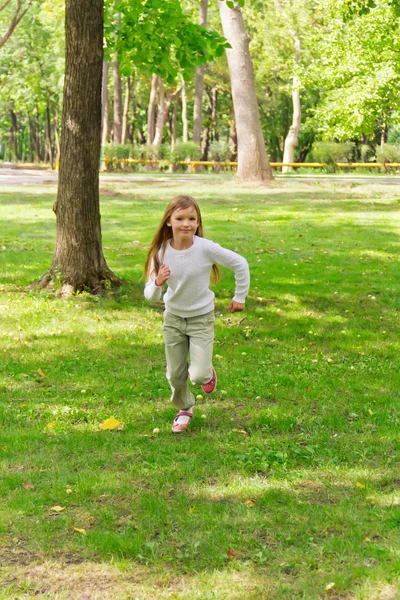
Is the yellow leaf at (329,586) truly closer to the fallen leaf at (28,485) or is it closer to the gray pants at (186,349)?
the fallen leaf at (28,485)

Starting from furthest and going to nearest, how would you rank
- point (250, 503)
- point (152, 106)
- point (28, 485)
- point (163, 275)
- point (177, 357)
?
1. point (152, 106)
2. point (177, 357)
3. point (163, 275)
4. point (28, 485)
5. point (250, 503)

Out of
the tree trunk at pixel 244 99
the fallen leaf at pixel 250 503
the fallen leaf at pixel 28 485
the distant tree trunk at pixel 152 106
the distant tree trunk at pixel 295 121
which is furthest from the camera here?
the distant tree trunk at pixel 295 121

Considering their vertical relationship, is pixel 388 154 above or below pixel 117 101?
below

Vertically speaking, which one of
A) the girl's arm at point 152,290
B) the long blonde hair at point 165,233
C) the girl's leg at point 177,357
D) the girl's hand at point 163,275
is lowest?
the girl's leg at point 177,357

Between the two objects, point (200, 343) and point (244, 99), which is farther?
point (244, 99)

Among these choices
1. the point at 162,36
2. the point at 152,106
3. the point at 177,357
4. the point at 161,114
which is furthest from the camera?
the point at 161,114

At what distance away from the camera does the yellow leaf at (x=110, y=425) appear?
18.7ft

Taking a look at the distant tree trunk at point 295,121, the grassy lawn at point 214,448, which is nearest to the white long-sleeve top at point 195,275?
the grassy lawn at point 214,448

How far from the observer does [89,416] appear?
19.5ft

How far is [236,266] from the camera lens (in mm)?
5438

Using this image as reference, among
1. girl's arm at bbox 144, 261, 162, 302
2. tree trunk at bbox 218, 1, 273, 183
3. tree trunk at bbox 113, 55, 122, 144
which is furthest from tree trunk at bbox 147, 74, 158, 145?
girl's arm at bbox 144, 261, 162, 302

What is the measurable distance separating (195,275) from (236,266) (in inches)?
11.5

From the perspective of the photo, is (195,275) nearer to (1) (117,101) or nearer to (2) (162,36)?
(2) (162,36)

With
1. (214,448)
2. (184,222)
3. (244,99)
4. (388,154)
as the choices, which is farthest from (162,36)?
(388,154)
